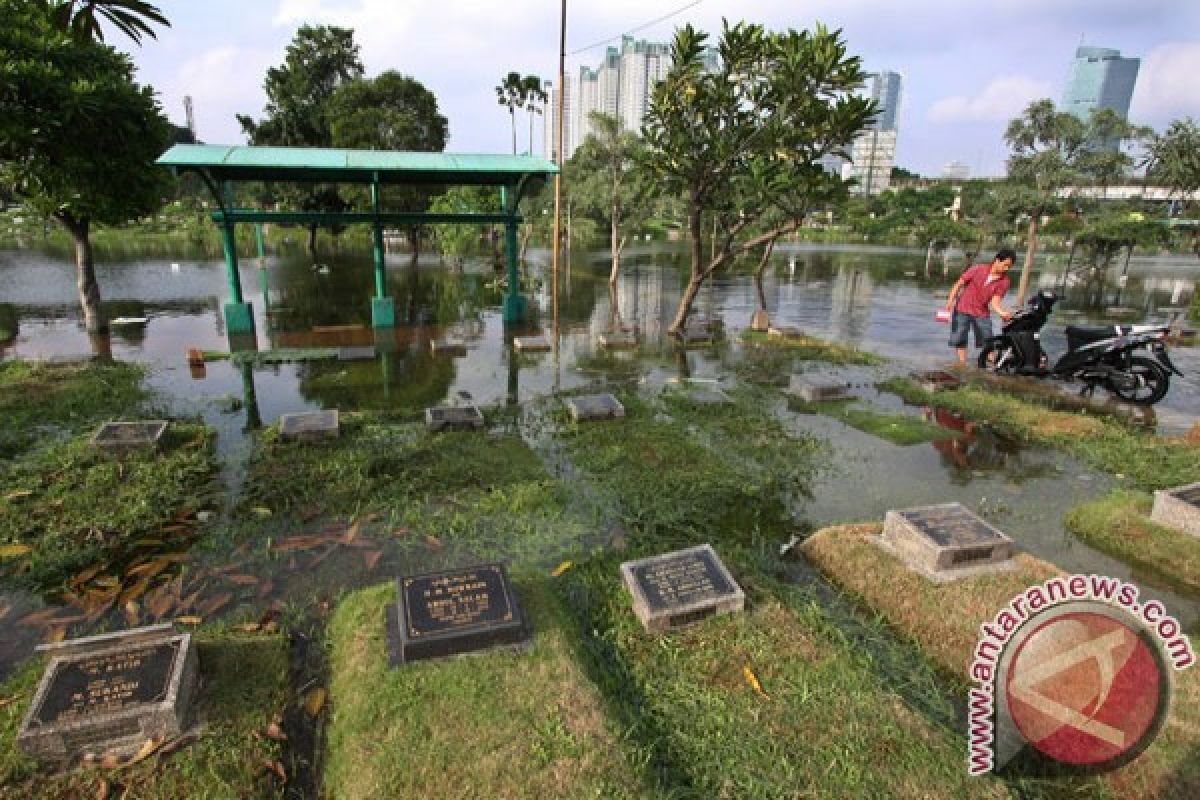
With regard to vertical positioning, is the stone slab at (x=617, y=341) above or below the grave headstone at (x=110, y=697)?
above

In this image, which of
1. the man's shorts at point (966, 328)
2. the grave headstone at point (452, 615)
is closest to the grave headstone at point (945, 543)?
the grave headstone at point (452, 615)

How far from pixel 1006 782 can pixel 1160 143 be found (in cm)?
3019

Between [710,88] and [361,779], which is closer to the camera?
[361,779]

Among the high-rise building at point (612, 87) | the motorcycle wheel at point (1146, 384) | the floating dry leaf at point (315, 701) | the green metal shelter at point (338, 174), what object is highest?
the high-rise building at point (612, 87)

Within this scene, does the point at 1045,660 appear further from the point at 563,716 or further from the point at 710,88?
the point at 710,88

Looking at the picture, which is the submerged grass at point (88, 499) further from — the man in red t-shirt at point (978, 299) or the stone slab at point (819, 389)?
the man in red t-shirt at point (978, 299)

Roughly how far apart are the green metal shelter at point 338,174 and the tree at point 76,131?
0.98 m

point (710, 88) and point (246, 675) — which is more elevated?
point (710, 88)

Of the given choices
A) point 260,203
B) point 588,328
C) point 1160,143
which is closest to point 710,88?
point 588,328

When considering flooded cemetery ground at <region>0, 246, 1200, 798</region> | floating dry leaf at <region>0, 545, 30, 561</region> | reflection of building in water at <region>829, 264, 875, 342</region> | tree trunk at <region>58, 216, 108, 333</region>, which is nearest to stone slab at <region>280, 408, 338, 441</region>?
flooded cemetery ground at <region>0, 246, 1200, 798</region>

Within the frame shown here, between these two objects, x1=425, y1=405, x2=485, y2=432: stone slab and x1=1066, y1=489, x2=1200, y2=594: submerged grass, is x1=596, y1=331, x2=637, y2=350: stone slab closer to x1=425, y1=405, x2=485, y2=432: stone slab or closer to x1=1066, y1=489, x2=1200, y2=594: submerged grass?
x1=425, y1=405, x2=485, y2=432: stone slab

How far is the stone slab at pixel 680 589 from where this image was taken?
491 cm

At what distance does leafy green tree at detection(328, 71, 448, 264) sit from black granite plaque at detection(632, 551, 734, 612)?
30133mm

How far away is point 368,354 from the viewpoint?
1412 cm
